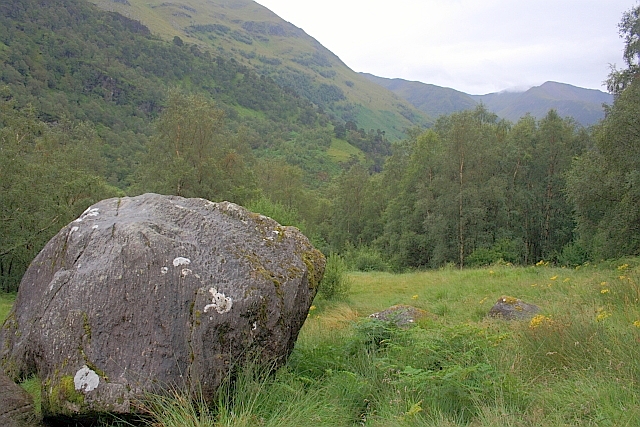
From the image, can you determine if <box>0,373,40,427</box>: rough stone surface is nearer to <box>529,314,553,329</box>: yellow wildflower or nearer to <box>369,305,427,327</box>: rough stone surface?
<box>369,305,427,327</box>: rough stone surface

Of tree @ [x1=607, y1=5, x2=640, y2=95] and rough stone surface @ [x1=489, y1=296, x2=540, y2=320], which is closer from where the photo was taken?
rough stone surface @ [x1=489, y1=296, x2=540, y2=320]

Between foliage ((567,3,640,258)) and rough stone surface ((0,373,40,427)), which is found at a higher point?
foliage ((567,3,640,258))

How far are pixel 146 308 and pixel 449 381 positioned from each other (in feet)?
10.6

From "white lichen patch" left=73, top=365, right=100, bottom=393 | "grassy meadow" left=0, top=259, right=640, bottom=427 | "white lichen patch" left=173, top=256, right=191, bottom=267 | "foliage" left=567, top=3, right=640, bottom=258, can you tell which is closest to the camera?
"grassy meadow" left=0, top=259, right=640, bottom=427

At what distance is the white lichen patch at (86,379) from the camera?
167 inches

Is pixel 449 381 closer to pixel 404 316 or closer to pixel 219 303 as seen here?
pixel 219 303

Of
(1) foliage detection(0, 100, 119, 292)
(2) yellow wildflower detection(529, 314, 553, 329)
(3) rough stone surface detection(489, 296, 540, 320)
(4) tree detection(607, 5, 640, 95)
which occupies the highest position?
(4) tree detection(607, 5, 640, 95)

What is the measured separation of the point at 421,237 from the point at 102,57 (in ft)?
460

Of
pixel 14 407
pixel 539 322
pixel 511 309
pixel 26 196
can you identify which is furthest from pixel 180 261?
pixel 26 196

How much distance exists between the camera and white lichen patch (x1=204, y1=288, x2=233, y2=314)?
4.66m

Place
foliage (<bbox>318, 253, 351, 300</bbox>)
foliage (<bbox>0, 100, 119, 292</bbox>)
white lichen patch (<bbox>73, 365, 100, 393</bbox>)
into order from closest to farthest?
white lichen patch (<bbox>73, 365, 100, 393</bbox>)
foliage (<bbox>318, 253, 351, 300</bbox>)
foliage (<bbox>0, 100, 119, 292</bbox>)

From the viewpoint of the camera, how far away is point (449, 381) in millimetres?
4039

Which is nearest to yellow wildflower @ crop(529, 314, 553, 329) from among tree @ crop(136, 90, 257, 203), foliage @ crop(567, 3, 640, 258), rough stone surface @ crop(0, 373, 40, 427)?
rough stone surface @ crop(0, 373, 40, 427)

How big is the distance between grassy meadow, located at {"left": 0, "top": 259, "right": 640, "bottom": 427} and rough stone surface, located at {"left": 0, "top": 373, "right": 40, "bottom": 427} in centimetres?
128
